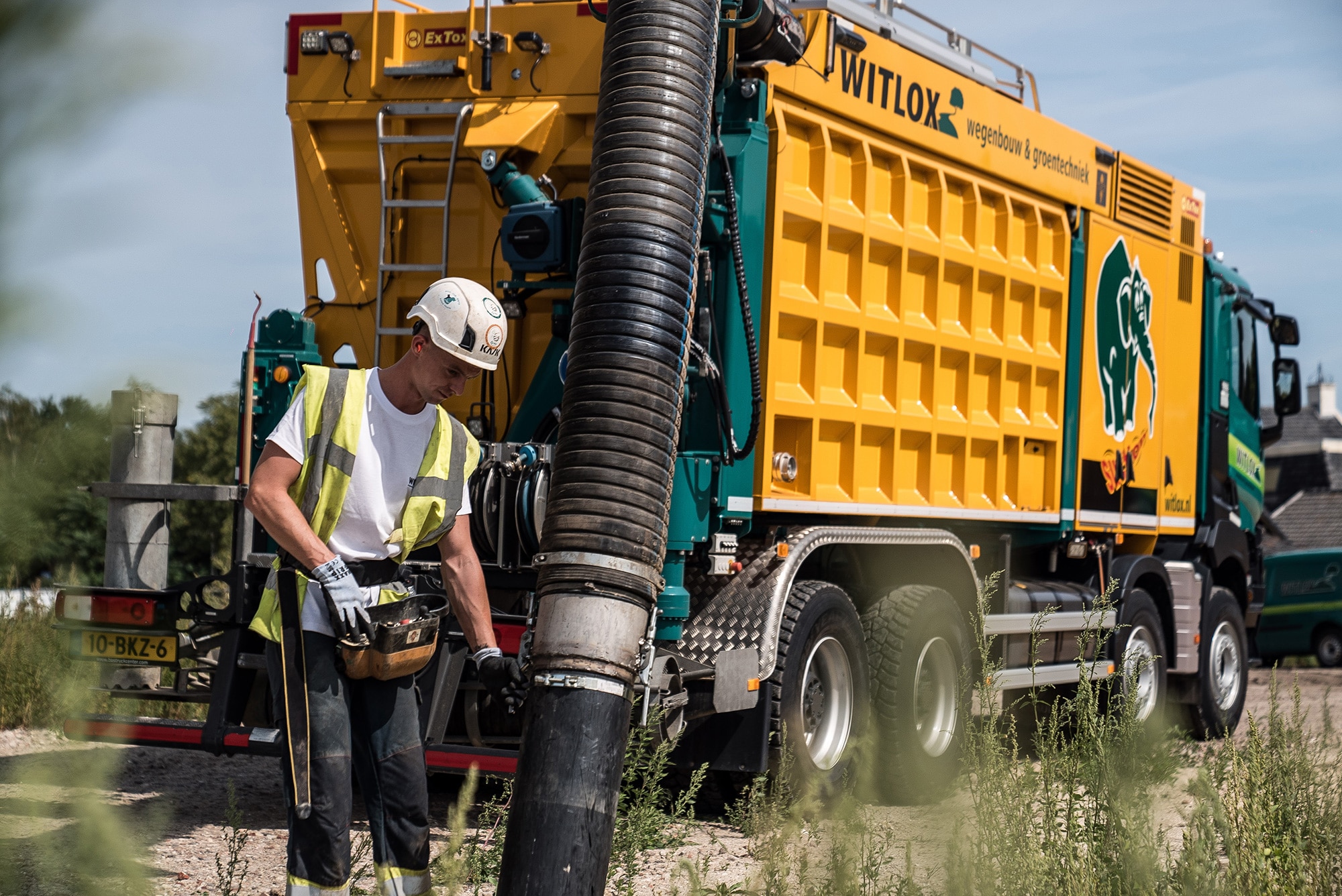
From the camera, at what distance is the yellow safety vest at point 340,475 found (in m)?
3.72

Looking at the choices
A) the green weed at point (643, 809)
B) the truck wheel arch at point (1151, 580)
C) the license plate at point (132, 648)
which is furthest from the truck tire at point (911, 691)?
the license plate at point (132, 648)

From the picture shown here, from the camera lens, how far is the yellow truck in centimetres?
482

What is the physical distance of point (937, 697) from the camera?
7.18 m

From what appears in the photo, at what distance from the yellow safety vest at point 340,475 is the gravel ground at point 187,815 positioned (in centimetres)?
74

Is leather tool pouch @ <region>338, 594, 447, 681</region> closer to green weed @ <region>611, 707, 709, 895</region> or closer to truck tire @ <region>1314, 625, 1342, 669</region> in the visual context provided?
green weed @ <region>611, 707, 709, 895</region>

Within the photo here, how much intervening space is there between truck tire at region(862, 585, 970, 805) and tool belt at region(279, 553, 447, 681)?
3.13 meters

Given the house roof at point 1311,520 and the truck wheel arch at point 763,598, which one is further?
the house roof at point 1311,520

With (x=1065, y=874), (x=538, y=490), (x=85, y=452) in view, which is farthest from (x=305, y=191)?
(x=85, y=452)

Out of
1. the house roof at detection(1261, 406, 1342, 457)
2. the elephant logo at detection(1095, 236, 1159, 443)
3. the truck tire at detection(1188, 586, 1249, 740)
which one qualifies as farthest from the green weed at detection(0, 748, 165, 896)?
the house roof at detection(1261, 406, 1342, 457)

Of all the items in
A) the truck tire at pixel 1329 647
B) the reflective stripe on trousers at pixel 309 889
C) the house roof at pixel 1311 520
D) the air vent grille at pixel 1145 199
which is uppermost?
the house roof at pixel 1311 520

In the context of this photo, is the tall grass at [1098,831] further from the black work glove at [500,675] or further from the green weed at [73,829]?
the green weed at [73,829]

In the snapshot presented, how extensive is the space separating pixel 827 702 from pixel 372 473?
323cm

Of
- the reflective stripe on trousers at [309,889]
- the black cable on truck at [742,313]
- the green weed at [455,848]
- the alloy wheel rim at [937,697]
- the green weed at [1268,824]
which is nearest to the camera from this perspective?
the green weed at [455,848]

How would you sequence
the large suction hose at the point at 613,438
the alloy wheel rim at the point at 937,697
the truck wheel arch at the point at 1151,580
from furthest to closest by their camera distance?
1. the truck wheel arch at the point at 1151,580
2. the alloy wheel rim at the point at 937,697
3. the large suction hose at the point at 613,438
